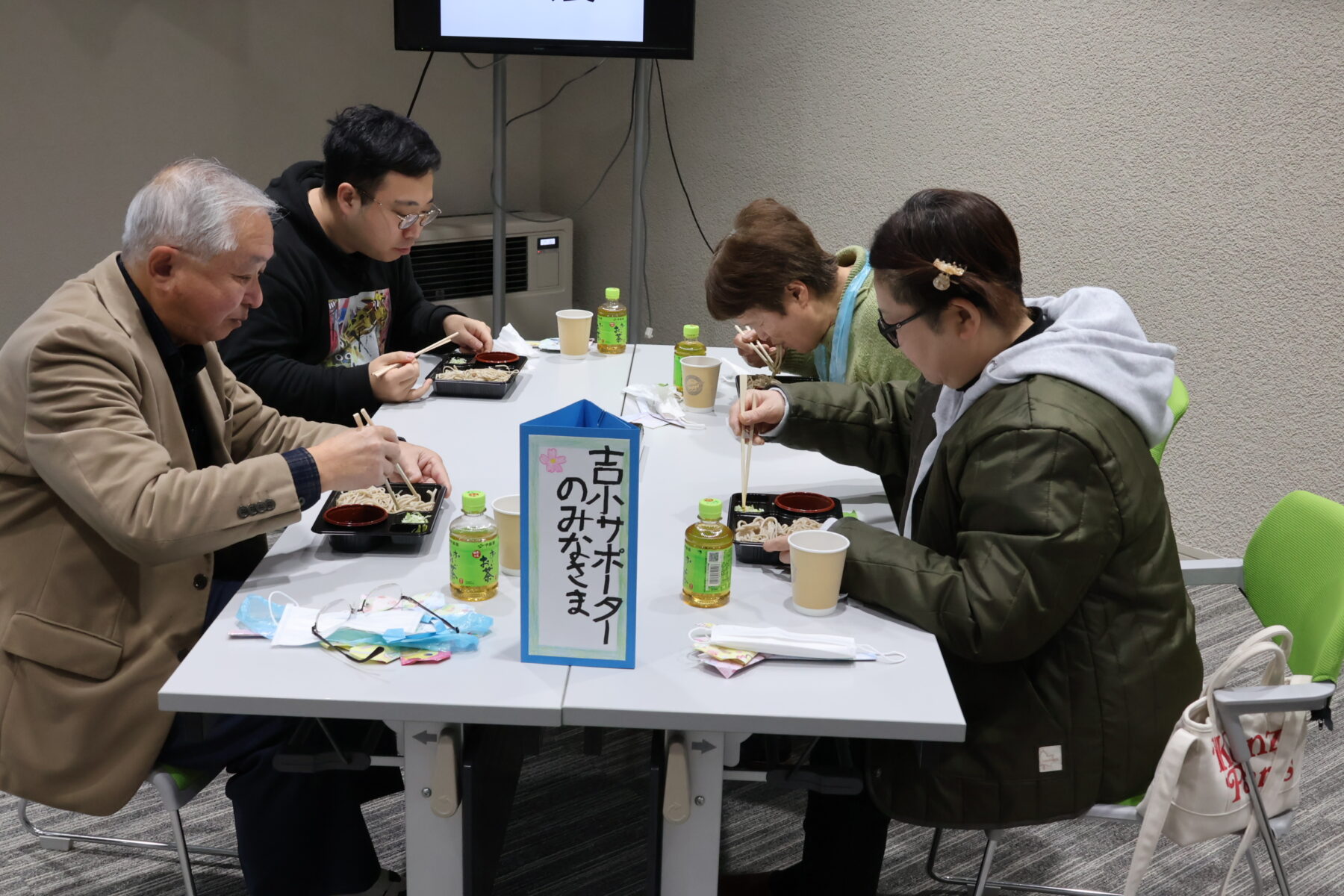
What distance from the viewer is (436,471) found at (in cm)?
202

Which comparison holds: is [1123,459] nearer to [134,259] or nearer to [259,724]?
[259,724]

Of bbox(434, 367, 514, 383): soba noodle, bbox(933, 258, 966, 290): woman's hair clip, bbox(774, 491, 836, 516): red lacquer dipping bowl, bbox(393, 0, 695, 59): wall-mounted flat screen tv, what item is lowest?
bbox(774, 491, 836, 516): red lacquer dipping bowl

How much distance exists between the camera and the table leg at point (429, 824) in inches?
61.2

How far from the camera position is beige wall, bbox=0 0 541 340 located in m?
4.06

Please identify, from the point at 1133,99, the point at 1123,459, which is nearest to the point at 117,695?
the point at 1123,459

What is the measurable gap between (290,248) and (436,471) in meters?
0.91

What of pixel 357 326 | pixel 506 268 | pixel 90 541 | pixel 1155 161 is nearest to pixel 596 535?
pixel 90 541

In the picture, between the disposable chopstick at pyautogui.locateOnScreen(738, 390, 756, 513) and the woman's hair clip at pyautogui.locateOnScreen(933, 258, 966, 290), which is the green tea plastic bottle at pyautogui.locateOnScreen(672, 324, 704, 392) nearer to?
the disposable chopstick at pyautogui.locateOnScreen(738, 390, 756, 513)

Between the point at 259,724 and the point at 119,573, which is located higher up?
the point at 119,573

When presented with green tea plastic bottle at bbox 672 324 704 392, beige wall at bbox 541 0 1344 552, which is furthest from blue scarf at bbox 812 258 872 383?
beige wall at bbox 541 0 1344 552

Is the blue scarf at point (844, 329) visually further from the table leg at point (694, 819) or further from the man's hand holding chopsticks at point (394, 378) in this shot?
the table leg at point (694, 819)

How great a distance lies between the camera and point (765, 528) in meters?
1.85

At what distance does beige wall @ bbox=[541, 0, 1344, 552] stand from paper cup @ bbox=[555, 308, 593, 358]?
1568mm

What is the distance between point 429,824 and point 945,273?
1.02 m
